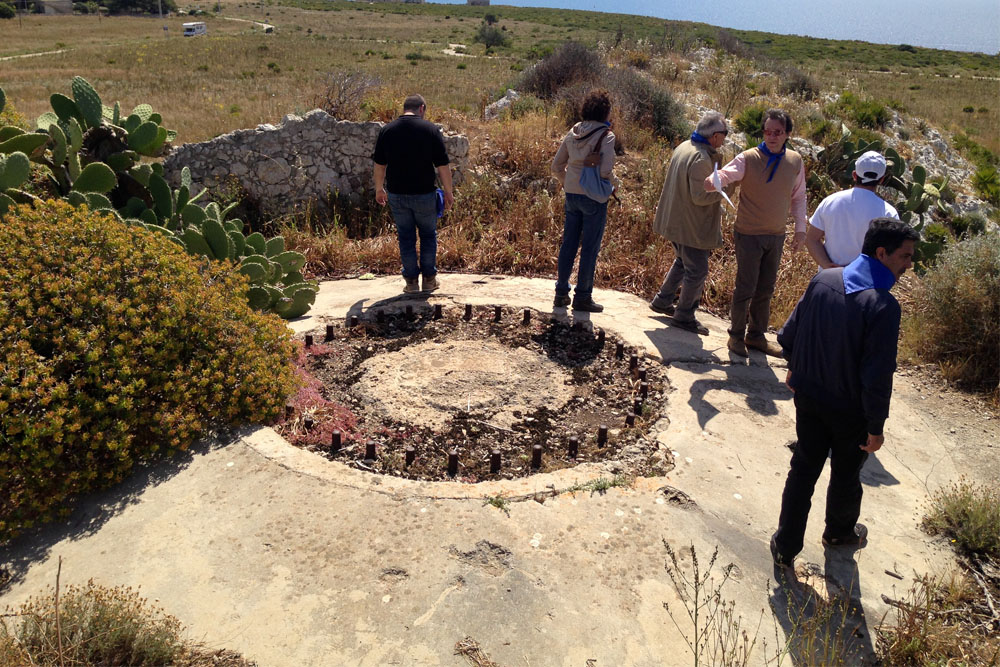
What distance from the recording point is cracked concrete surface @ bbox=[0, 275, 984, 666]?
9.09ft

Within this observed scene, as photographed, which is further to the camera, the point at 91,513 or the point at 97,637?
the point at 91,513

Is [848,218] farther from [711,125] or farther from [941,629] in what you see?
[941,629]

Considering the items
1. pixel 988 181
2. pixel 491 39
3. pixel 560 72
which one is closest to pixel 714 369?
pixel 988 181

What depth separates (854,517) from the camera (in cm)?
329

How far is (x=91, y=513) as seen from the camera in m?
3.40

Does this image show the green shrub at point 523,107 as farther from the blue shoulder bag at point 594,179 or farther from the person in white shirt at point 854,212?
the person in white shirt at point 854,212

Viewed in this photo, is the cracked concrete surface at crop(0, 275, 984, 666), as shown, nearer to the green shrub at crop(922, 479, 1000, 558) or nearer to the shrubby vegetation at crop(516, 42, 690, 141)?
the green shrub at crop(922, 479, 1000, 558)

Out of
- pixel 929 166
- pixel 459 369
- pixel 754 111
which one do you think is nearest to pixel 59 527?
pixel 459 369

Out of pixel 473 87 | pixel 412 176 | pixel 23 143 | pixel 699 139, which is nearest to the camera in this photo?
pixel 699 139

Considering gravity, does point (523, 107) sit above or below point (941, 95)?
below

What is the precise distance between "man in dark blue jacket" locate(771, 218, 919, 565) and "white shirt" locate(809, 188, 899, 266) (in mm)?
1235

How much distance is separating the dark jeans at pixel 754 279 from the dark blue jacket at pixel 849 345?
7.29 feet

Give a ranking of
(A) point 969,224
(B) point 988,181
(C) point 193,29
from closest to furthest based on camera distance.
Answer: (A) point 969,224 → (B) point 988,181 → (C) point 193,29

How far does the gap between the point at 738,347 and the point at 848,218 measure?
161cm
